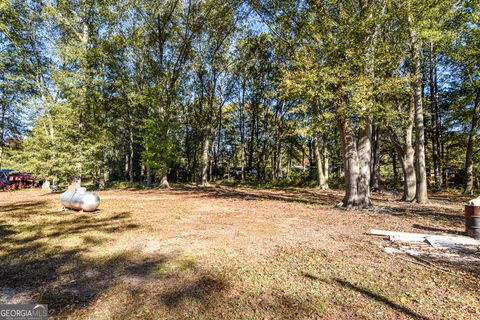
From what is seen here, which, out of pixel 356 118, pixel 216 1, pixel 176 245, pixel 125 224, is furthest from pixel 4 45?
pixel 356 118

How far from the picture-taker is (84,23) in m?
19.7

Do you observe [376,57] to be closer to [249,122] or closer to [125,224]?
[125,224]

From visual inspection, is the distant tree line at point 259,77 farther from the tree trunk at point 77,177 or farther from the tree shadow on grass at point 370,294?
the tree shadow on grass at point 370,294

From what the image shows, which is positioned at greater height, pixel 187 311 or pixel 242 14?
pixel 242 14

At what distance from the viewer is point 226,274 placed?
14.5 ft

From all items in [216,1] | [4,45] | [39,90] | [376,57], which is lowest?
[376,57]

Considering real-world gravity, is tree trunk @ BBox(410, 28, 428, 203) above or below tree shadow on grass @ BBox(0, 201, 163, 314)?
above

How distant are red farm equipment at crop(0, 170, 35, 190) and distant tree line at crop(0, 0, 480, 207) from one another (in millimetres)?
2399

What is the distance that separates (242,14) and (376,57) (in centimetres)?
1211

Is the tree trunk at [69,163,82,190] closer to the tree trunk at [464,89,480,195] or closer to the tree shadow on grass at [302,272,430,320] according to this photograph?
the tree shadow on grass at [302,272,430,320]

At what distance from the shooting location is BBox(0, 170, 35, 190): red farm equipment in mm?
23031

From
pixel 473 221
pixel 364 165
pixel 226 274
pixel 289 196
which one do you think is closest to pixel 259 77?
pixel 289 196

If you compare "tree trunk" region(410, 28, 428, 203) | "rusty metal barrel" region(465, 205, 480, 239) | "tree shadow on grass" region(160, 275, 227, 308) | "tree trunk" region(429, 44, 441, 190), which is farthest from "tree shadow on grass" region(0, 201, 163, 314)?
"tree trunk" region(429, 44, 441, 190)

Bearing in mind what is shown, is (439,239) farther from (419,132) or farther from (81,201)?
(81,201)
